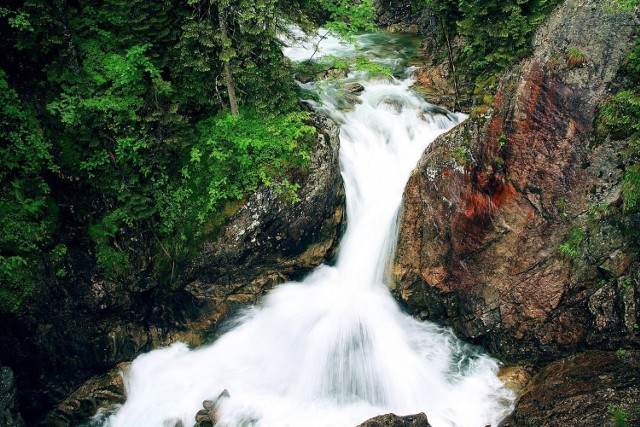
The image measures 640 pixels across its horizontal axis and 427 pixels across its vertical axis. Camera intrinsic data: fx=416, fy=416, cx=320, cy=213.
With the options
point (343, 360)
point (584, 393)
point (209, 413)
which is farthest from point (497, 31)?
point (209, 413)

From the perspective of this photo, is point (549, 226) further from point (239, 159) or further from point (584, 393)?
point (239, 159)

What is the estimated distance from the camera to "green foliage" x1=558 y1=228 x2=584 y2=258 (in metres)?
8.68

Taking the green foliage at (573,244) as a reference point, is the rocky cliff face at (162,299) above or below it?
below

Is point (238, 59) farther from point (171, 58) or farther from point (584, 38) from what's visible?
point (584, 38)

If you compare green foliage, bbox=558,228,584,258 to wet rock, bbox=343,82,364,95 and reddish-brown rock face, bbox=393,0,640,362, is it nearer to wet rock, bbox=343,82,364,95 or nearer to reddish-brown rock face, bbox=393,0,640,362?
reddish-brown rock face, bbox=393,0,640,362

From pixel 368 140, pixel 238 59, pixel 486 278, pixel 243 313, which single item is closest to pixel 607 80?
pixel 486 278

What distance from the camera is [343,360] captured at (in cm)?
1004

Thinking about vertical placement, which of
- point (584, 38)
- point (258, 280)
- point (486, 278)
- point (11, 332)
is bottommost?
point (11, 332)

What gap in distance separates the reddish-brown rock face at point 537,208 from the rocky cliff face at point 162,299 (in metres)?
2.94

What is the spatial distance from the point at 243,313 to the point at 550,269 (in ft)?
25.3

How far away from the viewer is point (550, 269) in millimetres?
9078

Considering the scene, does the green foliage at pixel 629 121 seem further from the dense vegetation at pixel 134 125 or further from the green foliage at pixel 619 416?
the dense vegetation at pixel 134 125

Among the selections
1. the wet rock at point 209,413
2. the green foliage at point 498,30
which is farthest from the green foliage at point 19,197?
the green foliage at point 498,30

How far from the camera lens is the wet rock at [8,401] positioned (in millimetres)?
8734
